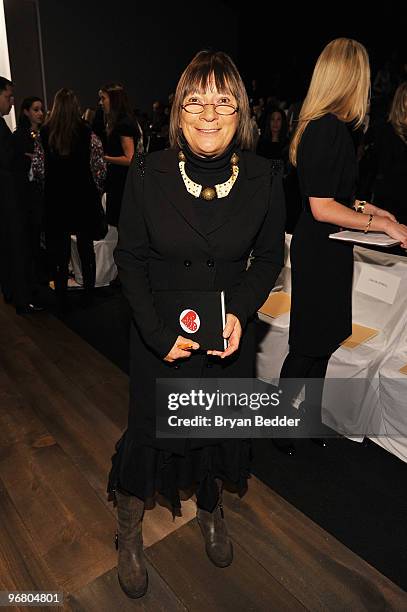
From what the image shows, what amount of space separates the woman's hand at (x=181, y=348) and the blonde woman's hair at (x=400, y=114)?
6.42 ft

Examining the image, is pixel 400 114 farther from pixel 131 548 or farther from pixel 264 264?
pixel 131 548

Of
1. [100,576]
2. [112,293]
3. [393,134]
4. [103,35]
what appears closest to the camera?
[100,576]

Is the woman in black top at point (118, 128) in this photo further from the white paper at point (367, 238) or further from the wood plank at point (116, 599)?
the wood plank at point (116, 599)

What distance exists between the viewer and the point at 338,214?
1.82 metres

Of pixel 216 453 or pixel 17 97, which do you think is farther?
pixel 17 97

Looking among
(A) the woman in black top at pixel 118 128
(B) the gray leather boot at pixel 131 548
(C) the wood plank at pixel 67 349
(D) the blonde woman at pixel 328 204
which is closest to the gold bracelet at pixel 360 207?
(D) the blonde woman at pixel 328 204

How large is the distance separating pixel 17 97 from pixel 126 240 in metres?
6.66

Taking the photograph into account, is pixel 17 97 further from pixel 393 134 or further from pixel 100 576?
pixel 100 576

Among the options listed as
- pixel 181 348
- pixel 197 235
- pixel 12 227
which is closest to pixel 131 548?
pixel 181 348

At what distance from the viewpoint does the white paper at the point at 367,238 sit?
175 cm

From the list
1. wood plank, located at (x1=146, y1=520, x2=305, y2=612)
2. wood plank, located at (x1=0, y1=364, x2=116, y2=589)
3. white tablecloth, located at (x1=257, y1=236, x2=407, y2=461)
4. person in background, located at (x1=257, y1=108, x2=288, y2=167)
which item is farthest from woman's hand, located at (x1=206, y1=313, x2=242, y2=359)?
person in background, located at (x1=257, y1=108, x2=288, y2=167)

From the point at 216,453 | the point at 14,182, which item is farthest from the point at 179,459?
the point at 14,182

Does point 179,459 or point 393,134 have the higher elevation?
point 393,134

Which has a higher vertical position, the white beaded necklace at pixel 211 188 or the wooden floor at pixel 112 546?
the white beaded necklace at pixel 211 188
